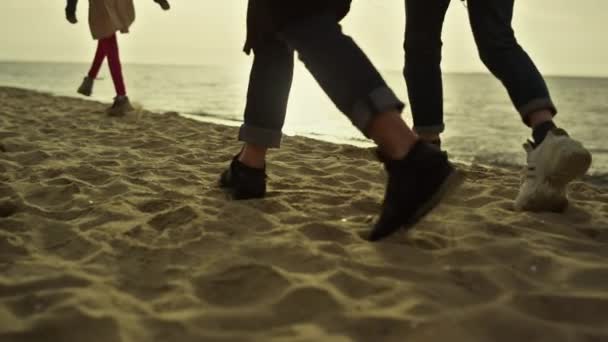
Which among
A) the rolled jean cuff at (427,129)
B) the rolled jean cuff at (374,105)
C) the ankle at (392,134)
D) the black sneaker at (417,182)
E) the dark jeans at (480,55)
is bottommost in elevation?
the black sneaker at (417,182)

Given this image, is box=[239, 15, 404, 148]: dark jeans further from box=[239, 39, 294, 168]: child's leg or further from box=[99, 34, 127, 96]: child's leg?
box=[99, 34, 127, 96]: child's leg

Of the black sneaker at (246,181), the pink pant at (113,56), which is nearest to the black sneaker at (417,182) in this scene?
the black sneaker at (246,181)

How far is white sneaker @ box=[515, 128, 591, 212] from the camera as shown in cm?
177

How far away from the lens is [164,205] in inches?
81.1

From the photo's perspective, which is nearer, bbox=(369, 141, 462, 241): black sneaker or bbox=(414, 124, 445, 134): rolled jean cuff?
bbox=(369, 141, 462, 241): black sneaker

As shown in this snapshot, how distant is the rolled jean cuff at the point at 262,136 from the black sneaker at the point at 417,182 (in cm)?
63

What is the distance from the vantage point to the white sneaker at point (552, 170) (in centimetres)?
177

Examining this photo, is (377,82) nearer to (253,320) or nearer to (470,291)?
(470,291)

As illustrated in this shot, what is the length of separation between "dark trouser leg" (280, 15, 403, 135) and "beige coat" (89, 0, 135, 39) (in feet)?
13.9

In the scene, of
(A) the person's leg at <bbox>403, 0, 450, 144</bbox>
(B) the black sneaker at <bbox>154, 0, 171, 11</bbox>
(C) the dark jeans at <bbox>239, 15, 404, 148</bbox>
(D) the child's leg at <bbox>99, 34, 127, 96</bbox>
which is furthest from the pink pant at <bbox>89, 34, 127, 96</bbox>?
(C) the dark jeans at <bbox>239, 15, 404, 148</bbox>

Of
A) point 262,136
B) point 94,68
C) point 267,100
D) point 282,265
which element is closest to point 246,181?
point 262,136

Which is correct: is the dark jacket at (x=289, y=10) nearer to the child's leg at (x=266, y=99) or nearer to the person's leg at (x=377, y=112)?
the person's leg at (x=377, y=112)

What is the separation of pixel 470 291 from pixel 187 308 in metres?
0.70

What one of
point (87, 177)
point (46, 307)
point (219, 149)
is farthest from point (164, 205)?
point (219, 149)
